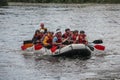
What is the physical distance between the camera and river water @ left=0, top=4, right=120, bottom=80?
22.0 metres

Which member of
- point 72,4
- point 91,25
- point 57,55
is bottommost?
point 72,4

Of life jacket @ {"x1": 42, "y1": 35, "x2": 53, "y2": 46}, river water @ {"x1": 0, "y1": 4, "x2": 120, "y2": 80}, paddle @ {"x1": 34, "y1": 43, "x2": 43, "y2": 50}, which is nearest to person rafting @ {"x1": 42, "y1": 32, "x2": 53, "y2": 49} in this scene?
life jacket @ {"x1": 42, "y1": 35, "x2": 53, "y2": 46}

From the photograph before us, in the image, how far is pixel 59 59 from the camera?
25875 mm

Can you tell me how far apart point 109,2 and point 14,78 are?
56.5 metres

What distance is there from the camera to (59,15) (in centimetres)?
5691

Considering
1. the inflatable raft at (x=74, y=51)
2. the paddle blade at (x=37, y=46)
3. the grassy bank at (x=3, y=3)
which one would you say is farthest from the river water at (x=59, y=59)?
the grassy bank at (x=3, y=3)

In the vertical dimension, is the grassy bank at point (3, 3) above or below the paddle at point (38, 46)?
below

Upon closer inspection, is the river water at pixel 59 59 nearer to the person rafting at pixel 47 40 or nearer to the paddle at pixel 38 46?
the paddle at pixel 38 46

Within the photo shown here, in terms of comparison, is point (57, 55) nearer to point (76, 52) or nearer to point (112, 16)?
point (76, 52)

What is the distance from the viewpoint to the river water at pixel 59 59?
21953 millimetres

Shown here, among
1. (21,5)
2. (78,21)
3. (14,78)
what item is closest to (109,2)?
(21,5)

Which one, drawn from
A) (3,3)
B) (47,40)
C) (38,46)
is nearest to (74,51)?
(47,40)

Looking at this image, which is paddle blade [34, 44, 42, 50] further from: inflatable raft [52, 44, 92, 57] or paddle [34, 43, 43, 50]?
inflatable raft [52, 44, 92, 57]

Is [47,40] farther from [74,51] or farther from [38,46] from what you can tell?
[74,51]
